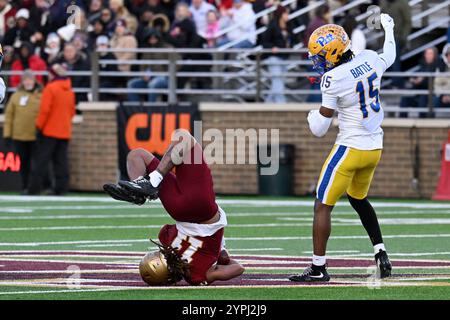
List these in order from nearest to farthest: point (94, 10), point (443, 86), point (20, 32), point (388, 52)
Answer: point (388, 52)
point (443, 86)
point (20, 32)
point (94, 10)

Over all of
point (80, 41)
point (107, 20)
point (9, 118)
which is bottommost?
point (9, 118)

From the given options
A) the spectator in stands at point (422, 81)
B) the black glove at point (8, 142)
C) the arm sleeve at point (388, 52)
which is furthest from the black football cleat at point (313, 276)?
the black glove at point (8, 142)

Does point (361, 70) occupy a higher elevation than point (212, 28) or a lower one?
lower

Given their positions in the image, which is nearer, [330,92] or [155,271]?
[155,271]

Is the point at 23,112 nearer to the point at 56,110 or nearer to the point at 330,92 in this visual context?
the point at 56,110

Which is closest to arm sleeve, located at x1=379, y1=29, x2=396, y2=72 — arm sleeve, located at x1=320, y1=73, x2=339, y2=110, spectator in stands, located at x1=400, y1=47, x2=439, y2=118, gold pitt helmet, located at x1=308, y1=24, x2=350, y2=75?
gold pitt helmet, located at x1=308, y1=24, x2=350, y2=75

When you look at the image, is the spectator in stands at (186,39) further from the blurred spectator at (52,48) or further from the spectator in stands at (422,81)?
the spectator in stands at (422,81)

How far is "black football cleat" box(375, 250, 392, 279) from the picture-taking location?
1053 centimetres

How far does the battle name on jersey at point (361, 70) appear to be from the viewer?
34.5 ft

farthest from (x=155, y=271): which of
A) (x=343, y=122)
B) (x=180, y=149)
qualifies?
(x=343, y=122)

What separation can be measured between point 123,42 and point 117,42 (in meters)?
0.18

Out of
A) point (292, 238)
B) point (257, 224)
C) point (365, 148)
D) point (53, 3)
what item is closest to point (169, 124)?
point (53, 3)

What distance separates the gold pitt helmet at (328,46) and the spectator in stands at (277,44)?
37.8 feet

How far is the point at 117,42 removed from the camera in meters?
23.0
